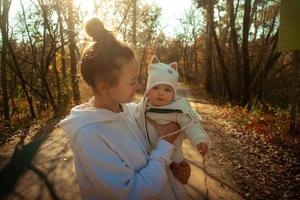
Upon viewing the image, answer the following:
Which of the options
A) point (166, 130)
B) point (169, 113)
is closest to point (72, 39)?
point (169, 113)

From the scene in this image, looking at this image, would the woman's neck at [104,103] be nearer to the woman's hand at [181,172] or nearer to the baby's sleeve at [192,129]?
the woman's hand at [181,172]

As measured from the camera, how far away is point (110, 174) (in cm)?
190

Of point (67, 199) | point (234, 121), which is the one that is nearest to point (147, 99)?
point (67, 199)

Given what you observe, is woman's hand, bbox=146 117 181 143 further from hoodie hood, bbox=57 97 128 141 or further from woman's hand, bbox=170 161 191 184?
hoodie hood, bbox=57 97 128 141

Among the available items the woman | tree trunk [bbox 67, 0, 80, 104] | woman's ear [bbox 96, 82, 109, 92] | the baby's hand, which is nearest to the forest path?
the baby's hand

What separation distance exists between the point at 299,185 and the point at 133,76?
4979mm

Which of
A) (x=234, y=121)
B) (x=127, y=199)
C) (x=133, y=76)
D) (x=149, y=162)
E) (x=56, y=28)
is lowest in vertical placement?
(x=234, y=121)

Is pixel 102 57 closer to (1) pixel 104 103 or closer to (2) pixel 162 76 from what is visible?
(1) pixel 104 103

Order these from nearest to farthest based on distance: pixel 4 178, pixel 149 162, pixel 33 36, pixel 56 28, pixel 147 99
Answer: pixel 149 162 < pixel 147 99 < pixel 4 178 < pixel 56 28 < pixel 33 36

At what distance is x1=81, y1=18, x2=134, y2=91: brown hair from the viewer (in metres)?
2.05

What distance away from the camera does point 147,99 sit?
2.88m

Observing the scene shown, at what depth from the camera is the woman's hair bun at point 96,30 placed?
2123 millimetres

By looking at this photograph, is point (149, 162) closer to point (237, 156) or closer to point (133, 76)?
point (133, 76)

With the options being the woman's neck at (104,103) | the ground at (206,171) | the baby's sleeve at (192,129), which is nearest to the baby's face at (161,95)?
the baby's sleeve at (192,129)
